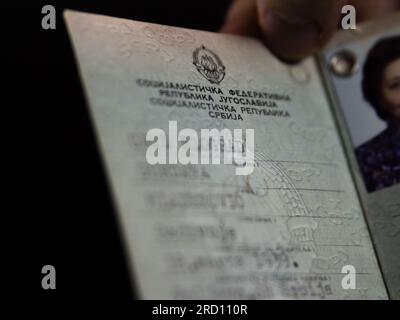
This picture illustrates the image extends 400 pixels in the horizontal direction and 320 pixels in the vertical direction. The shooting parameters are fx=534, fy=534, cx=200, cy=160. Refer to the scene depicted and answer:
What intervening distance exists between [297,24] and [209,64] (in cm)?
18

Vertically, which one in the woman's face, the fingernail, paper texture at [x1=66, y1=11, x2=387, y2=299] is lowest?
paper texture at [x1=66, y1=11, x2=387, y2=299]

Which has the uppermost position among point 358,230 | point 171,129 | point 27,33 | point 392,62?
point 27,33

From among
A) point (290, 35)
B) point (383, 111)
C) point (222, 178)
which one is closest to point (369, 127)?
point (383, 111)

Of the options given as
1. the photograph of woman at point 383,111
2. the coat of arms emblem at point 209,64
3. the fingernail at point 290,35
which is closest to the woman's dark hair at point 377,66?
the photograph of woman at point 383,111

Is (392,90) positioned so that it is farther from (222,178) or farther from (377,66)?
(222,178)

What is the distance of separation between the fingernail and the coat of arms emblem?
0.13 m

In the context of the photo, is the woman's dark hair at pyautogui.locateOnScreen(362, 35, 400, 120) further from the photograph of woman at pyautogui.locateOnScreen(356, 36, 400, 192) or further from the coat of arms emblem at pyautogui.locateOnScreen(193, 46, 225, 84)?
the coat of arms emblem at pyautogui.locateOnScreen(193, 46, 225, 84)

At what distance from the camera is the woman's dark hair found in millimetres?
968

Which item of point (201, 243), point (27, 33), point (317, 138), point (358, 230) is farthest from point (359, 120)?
point (27, 33)

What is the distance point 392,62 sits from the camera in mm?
970

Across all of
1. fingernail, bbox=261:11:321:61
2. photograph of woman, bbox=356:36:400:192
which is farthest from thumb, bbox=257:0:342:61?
photograph of woman, bbox=356:36:400:192

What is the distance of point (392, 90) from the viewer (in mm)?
959
